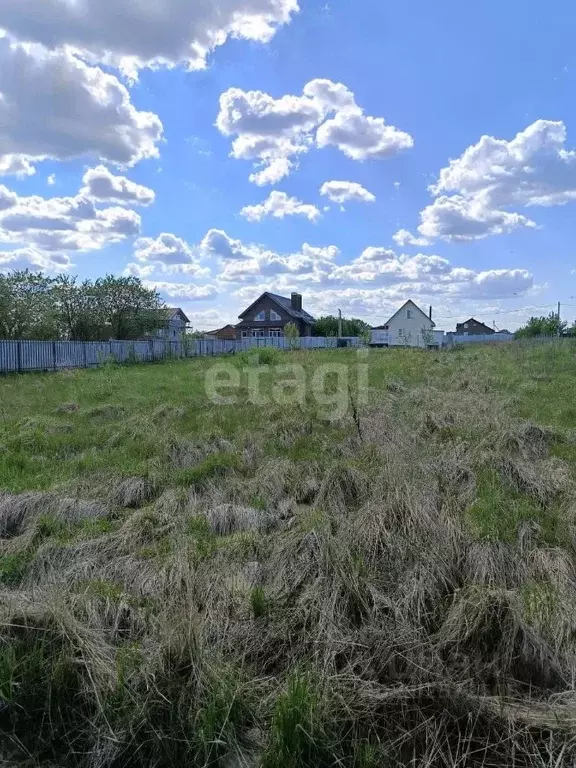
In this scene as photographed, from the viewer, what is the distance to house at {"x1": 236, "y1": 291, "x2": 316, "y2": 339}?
157ft

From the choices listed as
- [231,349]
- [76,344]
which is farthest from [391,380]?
[231,349]

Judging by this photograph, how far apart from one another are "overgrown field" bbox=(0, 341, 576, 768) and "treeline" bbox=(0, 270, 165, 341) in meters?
16.8

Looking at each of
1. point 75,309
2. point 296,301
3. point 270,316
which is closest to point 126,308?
point 75,309

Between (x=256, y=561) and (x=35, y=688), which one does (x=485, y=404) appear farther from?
(x=35, y=688)

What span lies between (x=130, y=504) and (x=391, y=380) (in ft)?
25.9

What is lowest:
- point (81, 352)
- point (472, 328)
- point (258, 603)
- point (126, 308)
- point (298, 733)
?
point (298, 733)

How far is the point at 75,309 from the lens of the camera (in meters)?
26.2

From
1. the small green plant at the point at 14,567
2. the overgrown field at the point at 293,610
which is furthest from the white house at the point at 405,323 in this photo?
the small green plant at the point at 14,567

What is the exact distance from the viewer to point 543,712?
1873 millimetres

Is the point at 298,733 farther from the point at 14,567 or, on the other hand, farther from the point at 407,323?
the point at 407,323

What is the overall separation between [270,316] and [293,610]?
46.7m

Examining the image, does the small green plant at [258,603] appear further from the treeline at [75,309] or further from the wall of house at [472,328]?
the wall of house at [472,328]

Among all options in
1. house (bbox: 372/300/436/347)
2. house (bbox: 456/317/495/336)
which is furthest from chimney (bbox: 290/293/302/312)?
house (bbox: 456/317/495/336)

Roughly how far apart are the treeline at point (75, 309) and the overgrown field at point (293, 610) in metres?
16.8
